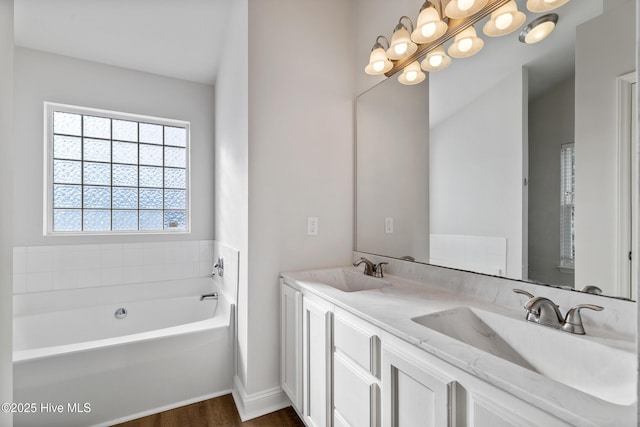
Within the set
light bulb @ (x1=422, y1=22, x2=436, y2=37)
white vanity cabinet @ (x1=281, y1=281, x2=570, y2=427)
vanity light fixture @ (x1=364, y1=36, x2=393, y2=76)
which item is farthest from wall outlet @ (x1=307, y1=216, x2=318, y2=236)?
light bulb @ (x1=422, y1=22, x2=436, y2=37)

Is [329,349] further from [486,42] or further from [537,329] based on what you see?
[486,42]

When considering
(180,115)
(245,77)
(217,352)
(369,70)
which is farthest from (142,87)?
(217,352)

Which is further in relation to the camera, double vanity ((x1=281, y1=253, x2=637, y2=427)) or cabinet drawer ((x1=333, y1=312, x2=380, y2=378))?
cabinet drawer ((x1=333, y1=312, x2=380, y2=378))

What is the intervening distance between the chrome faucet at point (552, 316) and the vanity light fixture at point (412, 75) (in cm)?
126

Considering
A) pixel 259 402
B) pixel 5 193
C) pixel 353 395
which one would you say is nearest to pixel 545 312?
pixel 353 395

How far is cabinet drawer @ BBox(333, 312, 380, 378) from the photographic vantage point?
3.49 ft

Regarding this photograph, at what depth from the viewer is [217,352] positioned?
2.00m

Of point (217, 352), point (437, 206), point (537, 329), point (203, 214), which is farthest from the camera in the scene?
point (203, 214)

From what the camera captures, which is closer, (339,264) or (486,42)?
(486,42)

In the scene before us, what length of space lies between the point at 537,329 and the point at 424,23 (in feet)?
4.49

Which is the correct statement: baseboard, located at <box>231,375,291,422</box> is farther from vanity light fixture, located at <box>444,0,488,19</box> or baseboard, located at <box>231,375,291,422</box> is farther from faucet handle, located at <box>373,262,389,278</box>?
vanity light fixture, located at <box>444,0,488,19</box>

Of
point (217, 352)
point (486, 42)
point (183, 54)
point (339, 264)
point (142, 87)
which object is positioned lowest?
point (217, 352)

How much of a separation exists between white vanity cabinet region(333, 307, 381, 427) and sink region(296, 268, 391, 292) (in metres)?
0.48

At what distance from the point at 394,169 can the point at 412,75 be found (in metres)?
0.54
